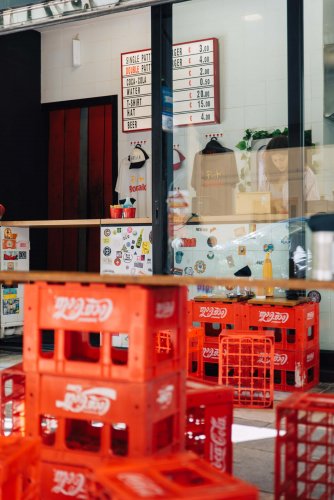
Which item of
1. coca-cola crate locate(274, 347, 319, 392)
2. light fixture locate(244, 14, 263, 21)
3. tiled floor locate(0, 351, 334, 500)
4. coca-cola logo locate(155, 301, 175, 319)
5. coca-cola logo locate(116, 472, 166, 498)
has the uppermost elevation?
light fixture locate(244, 14, 263, 21)

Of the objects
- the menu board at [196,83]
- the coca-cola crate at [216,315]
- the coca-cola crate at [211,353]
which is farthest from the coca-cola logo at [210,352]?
the menu board at [196,83]

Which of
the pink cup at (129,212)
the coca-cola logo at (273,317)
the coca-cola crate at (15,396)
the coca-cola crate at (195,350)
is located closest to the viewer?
the coca-cola crate at (15,396)

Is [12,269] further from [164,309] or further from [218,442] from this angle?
[164,309]

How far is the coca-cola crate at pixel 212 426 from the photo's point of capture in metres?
3.08

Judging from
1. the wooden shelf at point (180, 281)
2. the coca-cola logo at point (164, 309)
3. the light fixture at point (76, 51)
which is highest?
the light fixture at point (76, 51)

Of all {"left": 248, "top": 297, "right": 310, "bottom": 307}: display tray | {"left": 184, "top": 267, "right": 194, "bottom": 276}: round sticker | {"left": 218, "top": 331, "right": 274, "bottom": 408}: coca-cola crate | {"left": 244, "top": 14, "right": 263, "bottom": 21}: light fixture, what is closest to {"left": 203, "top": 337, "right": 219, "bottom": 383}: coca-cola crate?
{"left": 218, "top": 331, "right": 274, "bottom": 408}: coca-cola crate

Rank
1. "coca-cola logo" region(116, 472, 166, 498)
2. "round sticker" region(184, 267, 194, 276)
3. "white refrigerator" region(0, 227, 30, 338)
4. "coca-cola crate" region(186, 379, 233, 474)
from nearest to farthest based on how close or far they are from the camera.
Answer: "coca-cola logo" region(116, 472, 166, 498), "coca-cola crate" region(186, 379, 233, 474), "round sticker" region(184, 267, 194, 276), "white refrigerator" region(0, 227, 30, 338)

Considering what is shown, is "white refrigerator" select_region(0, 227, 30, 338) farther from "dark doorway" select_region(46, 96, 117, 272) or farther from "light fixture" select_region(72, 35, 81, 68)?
"light fixture" select_region(72, 35, 81, 68)

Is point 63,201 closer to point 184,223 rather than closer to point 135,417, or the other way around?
point 184,223

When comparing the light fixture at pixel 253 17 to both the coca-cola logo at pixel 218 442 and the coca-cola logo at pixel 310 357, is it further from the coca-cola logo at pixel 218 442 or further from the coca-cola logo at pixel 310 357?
the coca-cola logo at pixel 218 442

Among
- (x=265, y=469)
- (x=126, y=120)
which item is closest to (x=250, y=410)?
(x=265, y=469)

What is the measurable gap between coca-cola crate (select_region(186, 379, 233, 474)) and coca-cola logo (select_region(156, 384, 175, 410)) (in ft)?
1.20

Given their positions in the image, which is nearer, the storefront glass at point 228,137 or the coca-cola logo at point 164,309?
the coca-cola logo at point 164,309

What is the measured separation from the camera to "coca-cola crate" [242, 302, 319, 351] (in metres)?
5.65
